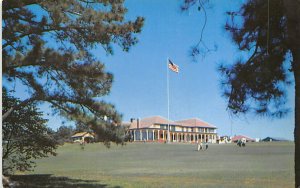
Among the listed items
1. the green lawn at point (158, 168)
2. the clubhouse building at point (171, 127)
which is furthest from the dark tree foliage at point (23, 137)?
the clubhouse building at point (171, 127)

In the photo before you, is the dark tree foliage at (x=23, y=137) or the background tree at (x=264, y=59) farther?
the dark tree foliage at (x=23, y=137)

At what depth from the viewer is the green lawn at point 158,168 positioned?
10500mm

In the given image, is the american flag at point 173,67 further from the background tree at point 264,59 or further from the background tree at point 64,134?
the background tree at point 64,134

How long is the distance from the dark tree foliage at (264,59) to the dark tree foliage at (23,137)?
19.0 feet

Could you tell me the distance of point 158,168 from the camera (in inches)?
597

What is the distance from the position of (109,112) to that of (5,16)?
8.20 feet

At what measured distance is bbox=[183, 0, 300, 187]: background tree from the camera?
183 inches

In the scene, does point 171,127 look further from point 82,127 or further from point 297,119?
point 297,119

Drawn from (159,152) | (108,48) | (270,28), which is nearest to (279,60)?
(270,28)

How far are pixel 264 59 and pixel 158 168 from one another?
1055 cm

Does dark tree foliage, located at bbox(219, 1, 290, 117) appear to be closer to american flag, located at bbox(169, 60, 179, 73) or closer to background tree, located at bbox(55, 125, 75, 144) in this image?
american flag, located at bbox(169, 60, 179, 73)

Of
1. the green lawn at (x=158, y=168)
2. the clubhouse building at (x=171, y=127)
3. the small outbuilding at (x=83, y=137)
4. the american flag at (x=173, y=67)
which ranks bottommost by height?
the green lawn at (x=158, y=168)

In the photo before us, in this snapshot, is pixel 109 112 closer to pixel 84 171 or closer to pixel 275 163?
pixel 84 171

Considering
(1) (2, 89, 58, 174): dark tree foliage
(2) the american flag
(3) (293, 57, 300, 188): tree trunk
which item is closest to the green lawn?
(1) (2, 89, 58, 174): dark tree foliage
